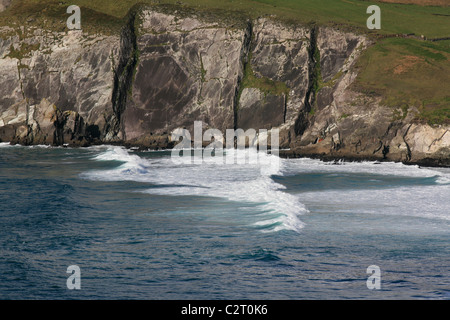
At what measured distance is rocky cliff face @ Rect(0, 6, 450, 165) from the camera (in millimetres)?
78250

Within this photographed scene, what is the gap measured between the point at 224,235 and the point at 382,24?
6459 cm

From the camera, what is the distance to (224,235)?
28625 mm

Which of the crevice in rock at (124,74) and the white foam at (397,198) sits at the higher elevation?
the crevice in rock at (124,74)

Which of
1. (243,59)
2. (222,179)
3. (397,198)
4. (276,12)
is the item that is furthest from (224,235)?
(276,12)

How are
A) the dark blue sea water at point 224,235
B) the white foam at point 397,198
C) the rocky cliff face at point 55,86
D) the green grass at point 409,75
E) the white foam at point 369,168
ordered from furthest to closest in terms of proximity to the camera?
the rocky cliff face at point 55,86 → the green grass at point 409,75 → the white foam at point 369,168 → the white foam at point 397,198 → the dark blue sea water at point 224,235

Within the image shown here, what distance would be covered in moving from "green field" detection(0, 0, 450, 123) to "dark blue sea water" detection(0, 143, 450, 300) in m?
18.2

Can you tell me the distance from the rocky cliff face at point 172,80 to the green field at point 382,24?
2.08 meters

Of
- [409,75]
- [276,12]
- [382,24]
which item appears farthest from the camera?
[276,12]

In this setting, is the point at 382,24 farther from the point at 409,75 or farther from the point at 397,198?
the point at 397,198

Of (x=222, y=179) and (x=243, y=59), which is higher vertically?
(x=243, y=59)

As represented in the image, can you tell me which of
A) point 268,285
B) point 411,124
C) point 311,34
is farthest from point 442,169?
point 268,285

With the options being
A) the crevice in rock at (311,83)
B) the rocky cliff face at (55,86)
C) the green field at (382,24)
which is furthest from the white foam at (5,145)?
the crevice in rock at (311,83)

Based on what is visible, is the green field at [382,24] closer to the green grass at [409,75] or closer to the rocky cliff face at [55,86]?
the green grass at [409,75]

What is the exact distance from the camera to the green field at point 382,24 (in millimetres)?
68625
